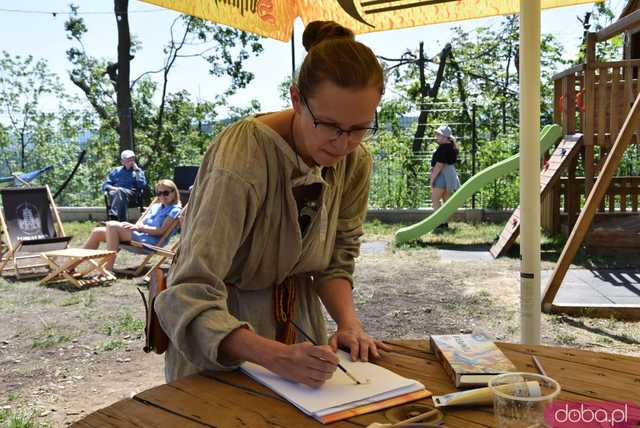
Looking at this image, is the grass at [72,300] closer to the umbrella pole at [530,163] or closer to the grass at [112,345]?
the grass at [112,345]

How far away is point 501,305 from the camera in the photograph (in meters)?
5.61

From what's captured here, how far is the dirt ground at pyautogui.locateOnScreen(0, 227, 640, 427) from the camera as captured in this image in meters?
3.96

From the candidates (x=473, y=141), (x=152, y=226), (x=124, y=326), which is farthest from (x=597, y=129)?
(x=124, y=326)

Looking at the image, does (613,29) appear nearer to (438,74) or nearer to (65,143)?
(438,74)

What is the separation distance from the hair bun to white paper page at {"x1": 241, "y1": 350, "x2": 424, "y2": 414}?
852 millimetres

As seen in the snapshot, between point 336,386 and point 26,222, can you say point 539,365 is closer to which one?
point 336,386

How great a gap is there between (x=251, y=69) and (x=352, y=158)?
14.4 meters

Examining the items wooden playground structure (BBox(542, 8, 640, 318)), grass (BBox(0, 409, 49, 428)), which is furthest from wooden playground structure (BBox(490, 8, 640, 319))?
grass (BBox(0, 409, 49, 428))

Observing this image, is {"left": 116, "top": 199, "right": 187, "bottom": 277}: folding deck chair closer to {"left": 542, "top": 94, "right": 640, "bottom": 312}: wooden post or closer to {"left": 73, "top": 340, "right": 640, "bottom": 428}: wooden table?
{"left": 542, "top": 94, "right": 640, "bottom": 312}: wooden post

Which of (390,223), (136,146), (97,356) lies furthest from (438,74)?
(97,356)

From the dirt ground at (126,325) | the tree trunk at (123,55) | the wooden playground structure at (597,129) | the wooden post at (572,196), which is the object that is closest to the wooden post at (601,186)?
the dirt ground at (126,325)

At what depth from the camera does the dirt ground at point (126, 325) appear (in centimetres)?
396

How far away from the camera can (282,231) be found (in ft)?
5.33

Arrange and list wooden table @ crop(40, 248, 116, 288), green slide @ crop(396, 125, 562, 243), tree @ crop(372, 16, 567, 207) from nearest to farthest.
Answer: wooden table @ crop(40, 248, 116, 288) < green slide @ crop(396, 125, 562, 243) < tree @ crop(372, 16, 567, 207)
